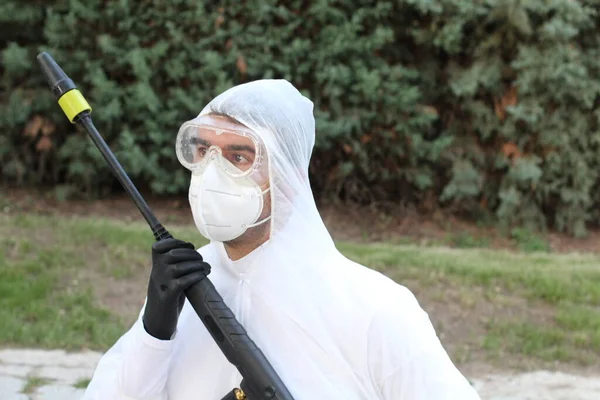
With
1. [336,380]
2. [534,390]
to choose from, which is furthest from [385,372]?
[534,390]

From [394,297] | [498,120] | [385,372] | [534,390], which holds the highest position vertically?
[394,297]

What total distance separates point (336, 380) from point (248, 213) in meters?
0.47

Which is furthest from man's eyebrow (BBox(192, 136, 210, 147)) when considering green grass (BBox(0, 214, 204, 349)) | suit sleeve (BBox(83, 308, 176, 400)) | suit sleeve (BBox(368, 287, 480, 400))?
green grass (BBox(0, 214, 204, 349))

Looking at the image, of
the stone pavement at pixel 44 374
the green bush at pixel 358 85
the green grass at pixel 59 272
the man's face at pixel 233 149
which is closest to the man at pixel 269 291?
the man's face at pixel 233 149

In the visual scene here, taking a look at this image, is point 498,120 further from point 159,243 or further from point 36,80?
point 159,243

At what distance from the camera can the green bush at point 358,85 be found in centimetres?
739

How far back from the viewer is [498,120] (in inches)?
306

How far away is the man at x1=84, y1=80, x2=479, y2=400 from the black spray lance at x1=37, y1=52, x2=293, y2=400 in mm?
68

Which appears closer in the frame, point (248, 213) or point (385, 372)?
point (385, 372)

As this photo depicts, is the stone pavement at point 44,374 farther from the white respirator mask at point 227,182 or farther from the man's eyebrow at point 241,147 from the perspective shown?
the man's eyebrow at point 241,147

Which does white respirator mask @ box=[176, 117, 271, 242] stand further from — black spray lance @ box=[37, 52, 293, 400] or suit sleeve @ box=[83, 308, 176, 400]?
suit sleeve @ box=[83, 308, 176, 400]

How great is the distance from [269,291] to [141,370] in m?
0.38

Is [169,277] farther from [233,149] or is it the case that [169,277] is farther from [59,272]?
[59,272]

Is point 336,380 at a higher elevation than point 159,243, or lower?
lower
